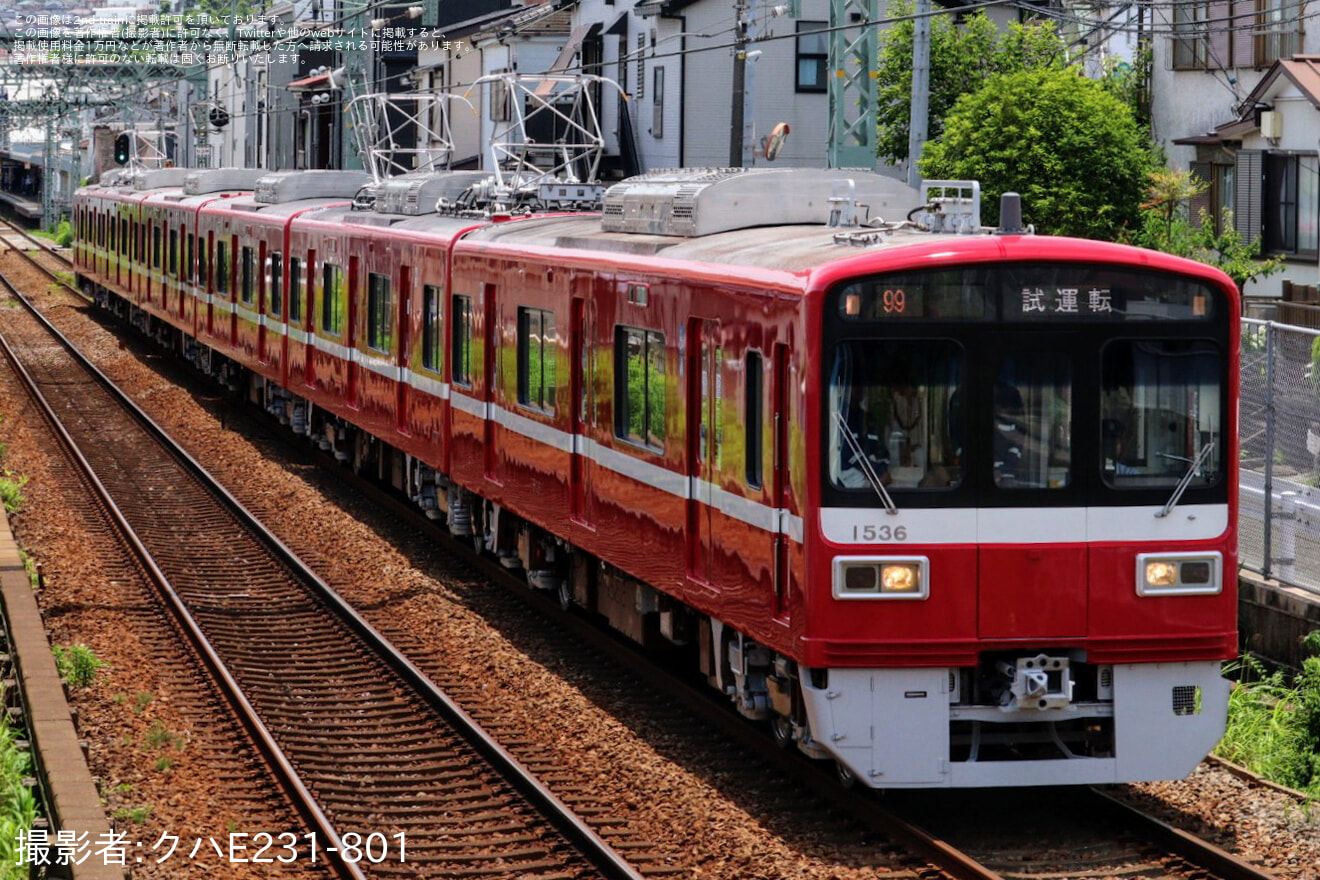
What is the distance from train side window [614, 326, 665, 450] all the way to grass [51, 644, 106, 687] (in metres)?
3.09

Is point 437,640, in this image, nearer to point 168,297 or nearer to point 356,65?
point 168,297

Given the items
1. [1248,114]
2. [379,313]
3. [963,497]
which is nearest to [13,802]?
[963,497]

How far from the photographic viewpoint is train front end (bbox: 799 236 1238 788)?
25.7 feet

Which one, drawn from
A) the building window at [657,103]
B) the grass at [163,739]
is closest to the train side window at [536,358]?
the grass at [163,739]

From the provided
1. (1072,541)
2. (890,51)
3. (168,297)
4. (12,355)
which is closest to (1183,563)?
(1072,541)

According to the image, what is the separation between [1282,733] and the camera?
9586mm

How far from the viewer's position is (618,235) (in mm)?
11336

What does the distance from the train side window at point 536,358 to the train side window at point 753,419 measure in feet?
10.7

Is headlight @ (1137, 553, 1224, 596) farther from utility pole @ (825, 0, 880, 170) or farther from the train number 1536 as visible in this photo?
→ utility pole @ (825, 0, 880, 170)

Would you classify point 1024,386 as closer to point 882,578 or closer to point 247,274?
point 882,578

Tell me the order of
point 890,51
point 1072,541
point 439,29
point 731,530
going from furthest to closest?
point 439,29 < point 890,51 < point 731,530 < point 1072,541

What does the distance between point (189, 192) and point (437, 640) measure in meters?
18.7

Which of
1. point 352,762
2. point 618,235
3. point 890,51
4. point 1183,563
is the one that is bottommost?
point 352,762

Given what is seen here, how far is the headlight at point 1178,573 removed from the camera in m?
7.97
